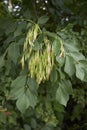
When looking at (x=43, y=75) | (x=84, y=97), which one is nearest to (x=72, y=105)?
(x=84, y=97)

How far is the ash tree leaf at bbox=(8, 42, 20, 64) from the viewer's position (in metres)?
1.47

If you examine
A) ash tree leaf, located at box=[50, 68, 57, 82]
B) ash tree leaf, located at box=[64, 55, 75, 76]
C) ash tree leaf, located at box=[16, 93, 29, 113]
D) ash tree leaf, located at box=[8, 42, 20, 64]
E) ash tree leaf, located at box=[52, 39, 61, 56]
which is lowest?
ash tree leaf, located at box=[16, 93, 29, 113]

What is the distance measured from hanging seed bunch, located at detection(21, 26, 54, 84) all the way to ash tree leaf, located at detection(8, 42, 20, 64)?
10 cm

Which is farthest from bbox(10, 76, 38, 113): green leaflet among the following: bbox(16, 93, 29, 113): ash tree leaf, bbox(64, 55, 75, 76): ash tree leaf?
bbox(64, 55, 75, 76): ash tree leaf

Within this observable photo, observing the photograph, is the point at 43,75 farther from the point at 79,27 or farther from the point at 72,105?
the point at 72,105

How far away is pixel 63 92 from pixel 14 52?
254 millimetres

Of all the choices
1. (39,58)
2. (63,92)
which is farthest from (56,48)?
(63,92)

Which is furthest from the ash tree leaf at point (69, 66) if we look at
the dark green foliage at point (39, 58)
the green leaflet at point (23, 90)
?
the green leaflet at point (23, 90)

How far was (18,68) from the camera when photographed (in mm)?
1562

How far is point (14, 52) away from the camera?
1472 mm

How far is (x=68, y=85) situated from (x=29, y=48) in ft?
0.78

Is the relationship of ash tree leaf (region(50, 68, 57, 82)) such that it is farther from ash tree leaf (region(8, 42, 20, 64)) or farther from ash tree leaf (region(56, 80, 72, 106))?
ash tree leaf (region(8, 42, 20, 64))

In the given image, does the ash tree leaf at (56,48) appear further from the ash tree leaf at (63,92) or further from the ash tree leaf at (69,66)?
the ash tree leaf at (63,92)

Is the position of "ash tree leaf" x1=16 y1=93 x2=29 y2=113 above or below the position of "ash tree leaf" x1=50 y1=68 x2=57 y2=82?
below
